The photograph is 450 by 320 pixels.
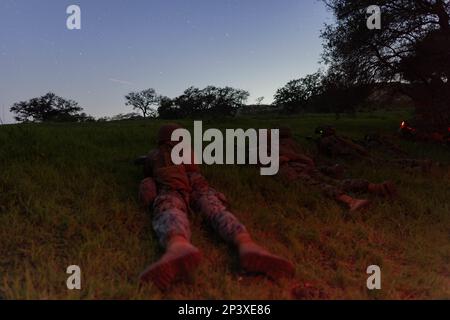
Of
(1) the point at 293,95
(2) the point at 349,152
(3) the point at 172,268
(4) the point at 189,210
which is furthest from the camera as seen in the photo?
(1) the point at 293,95

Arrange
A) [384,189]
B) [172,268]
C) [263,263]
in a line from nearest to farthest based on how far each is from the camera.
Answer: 1. [172,268]
2. [263,263]
3. [384,189]

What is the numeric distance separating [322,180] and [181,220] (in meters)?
3.39

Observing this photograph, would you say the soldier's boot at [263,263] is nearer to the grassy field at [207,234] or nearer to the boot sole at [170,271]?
the grassy field at [207,234]

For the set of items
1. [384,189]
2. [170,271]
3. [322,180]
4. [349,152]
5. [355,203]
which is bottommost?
[170,271]

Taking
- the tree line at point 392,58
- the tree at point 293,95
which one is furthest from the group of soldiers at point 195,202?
the tree at point 293,95

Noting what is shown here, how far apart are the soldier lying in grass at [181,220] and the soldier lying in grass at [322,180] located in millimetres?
2068

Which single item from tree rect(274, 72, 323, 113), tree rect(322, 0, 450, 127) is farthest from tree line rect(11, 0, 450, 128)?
tree rect(274, 72, 323, 113)

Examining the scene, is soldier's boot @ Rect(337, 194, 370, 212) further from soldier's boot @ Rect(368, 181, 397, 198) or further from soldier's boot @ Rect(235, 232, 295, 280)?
soldier's boot @ Rect(235, 232, 295, 280)

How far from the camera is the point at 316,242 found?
13.9 feet

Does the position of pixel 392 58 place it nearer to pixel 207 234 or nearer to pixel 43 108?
pixel 207 234

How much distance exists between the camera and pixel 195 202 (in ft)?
14.9

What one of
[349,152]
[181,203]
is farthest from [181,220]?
[349,152]

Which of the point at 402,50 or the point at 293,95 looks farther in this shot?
the point at 293,95

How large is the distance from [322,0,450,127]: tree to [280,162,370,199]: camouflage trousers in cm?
781
